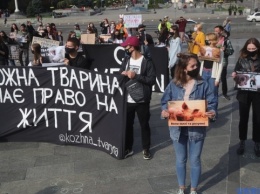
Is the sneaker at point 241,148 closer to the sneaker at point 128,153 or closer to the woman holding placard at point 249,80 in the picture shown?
the woman holding placard at point 249,80

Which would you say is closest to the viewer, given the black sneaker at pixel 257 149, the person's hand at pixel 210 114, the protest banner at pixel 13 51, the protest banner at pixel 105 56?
the person's hand at pixel 210 114

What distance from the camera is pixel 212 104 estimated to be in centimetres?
386

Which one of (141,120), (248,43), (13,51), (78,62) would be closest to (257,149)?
(248,43)

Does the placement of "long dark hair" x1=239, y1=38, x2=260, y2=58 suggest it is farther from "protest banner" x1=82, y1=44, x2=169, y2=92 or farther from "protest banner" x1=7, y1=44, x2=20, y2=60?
"protest banner" x1=7, y1=44, x2=20, y2=60

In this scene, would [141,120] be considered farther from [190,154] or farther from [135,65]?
[190,154]

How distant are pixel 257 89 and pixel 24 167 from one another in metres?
3.40

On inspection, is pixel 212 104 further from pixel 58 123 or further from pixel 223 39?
pixel 223 39

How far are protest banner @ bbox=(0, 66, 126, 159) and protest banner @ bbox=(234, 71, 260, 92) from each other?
1.60 meters

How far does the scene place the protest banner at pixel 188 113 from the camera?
3785 mm

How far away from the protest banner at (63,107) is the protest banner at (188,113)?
4.69 ft

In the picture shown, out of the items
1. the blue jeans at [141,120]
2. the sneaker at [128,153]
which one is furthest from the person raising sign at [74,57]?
the sneaker at [128,153]

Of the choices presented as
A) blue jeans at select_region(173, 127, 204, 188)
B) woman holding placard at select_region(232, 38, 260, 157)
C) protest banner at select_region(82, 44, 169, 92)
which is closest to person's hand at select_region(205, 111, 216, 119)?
blue jeans at select_region(173, 127, 204, 188)

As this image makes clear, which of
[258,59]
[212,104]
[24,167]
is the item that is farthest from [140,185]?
[258,59]

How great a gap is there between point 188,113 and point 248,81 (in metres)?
1.60
